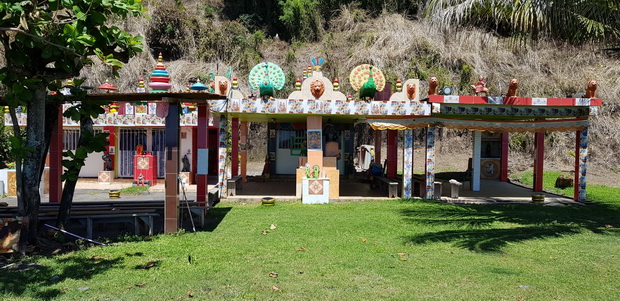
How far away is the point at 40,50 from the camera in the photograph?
25.5 feet

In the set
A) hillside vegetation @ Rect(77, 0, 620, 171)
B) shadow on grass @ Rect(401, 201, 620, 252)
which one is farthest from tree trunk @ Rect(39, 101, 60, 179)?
hillside vegetation @ Rect(77, 0, 620, 171)

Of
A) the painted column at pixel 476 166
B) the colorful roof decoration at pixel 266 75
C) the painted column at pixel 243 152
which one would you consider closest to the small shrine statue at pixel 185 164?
the painted column at pixel 243 152

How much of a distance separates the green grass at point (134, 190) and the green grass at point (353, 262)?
637 centimetres

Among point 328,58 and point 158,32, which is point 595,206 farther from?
point 158,32

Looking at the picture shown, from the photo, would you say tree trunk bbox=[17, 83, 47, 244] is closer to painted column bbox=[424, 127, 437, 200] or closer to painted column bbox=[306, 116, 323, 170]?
painted column bbox=[306, 116, 323, 170]

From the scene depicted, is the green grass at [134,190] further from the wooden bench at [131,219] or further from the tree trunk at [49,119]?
the tree trunk at [49,119]

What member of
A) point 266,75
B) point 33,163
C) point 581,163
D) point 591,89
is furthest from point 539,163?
point 33,163

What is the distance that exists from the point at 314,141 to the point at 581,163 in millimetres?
7784

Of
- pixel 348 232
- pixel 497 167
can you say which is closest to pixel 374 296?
pixel 348 232

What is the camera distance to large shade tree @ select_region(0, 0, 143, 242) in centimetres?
693

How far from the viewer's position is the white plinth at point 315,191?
1358 centimetres

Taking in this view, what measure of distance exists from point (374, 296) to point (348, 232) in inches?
159

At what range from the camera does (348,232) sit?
9602 millimetres

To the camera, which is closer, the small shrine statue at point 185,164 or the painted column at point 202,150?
the painted column at point 202,150
